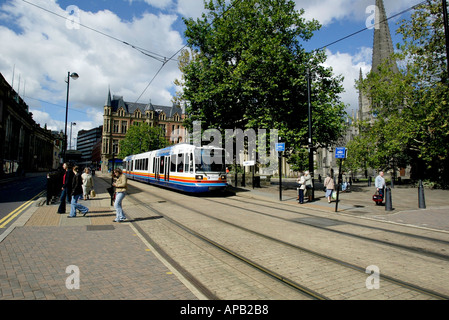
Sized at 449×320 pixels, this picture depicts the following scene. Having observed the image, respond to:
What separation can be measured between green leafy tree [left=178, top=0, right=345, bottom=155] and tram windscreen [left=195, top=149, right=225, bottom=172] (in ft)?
14.2

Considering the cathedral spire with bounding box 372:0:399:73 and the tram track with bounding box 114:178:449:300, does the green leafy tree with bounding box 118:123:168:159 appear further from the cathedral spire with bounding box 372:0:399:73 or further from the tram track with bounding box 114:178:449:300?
the tram track with bounding box 114:178:449:300

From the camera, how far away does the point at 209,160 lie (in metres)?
17.4

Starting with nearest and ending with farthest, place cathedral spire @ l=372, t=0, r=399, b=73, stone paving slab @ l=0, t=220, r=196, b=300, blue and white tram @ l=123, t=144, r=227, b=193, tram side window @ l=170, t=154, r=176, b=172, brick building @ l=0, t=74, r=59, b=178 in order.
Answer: stone paving slab @ l=0, t=220, r=196, b=300 → blue and white tram @ l=123, t=144, r=227, b=193 → tram side window @ l=170, t=154, r=176, b=172 → brick building @ l=0, t=74, r=59, b=178 → cathedral spire @ l=372, t=0, r=399, b=73

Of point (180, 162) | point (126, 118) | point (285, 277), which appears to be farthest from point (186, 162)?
point (126, 118)

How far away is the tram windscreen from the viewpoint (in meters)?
17.1

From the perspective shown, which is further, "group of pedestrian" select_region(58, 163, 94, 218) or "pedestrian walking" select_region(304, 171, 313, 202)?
"pedestrian walking" select_region(304, 171, 313, 202)

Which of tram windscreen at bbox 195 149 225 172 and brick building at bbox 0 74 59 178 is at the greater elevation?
brick building at bbox 0 74 59 178

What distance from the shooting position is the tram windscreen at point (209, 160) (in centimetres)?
1712

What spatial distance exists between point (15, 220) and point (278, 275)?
883cm

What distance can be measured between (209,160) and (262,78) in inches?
299

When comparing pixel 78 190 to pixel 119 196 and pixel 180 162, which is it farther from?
pixel 180 162

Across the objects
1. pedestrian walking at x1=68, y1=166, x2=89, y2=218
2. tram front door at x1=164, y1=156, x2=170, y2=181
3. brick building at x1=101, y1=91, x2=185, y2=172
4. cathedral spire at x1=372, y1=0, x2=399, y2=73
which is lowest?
pedestrian walking at x1=68, y1=166, x2=89, y2=218

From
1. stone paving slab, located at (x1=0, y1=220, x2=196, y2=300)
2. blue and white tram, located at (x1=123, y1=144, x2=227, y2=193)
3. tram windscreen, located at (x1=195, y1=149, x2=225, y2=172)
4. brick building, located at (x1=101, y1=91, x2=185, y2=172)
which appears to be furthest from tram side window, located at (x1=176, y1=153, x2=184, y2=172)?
brick building, located at (x1=101, y1=91, x2=185, y2=172)

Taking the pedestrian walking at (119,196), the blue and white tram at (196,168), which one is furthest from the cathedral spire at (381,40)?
the pedestrian walking at (119,196)
